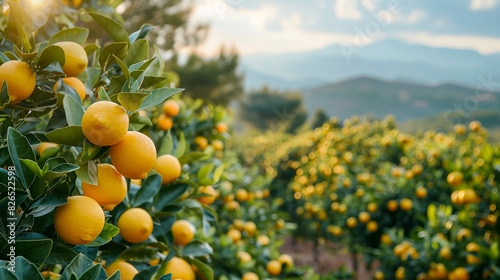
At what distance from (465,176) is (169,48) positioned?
7599mm

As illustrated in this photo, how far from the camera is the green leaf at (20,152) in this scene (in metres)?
0.38

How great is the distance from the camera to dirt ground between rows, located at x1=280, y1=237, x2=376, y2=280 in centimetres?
368

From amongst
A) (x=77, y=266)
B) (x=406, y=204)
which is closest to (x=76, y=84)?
(x=77, y=266)

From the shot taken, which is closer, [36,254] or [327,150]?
[36,254]

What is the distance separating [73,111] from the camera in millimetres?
402

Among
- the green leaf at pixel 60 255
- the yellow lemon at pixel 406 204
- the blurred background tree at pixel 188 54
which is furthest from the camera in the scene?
the blurred background tree at pixel 188 54

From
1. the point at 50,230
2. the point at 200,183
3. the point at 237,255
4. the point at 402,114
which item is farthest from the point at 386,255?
the point at 402,114

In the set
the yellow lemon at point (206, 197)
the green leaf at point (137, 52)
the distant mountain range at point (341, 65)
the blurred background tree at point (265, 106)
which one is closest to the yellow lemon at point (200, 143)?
the yellow lemon at point (206, 197)

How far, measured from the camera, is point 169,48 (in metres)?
8.26

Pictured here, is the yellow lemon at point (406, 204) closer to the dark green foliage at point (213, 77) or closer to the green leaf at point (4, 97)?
the green leaf at point (4, 97)

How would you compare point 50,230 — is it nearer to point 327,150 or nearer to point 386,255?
point 386,255

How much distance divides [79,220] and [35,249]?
56 millimetres

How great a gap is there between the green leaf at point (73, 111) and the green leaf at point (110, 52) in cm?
12

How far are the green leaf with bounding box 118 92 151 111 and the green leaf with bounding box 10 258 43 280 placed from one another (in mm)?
185
